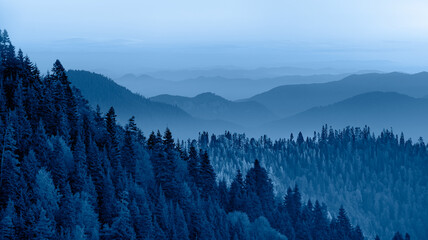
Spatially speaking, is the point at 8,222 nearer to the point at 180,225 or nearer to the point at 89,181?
the point at 89,181

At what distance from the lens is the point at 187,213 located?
81000 millimetres

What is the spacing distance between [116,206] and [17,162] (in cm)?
1247

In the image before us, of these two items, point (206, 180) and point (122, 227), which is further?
point (206, 180)

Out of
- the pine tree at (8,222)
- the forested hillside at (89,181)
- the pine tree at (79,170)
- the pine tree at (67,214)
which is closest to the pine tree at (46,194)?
the forested hillside at (89,181)

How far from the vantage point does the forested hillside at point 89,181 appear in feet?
181

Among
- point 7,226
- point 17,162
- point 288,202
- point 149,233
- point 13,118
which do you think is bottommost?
Result: point 288,202

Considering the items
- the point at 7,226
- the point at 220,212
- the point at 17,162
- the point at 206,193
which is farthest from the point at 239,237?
the point at 7,226

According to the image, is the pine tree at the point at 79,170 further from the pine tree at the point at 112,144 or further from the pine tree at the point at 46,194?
the pine tree at the point at 112,144

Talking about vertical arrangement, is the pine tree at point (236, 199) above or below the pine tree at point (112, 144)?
below

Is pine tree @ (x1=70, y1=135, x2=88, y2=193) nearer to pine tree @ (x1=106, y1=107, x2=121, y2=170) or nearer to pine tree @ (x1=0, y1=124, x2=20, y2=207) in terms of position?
pine tree @ (x1=0, y1=124, x2=20, y2=207)

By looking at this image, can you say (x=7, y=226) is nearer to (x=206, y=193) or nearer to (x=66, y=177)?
(x=66, y=177)

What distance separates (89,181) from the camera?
211 ft

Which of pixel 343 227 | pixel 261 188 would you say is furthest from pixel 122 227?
pixel 343 227

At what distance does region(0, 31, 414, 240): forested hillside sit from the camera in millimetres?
55062
